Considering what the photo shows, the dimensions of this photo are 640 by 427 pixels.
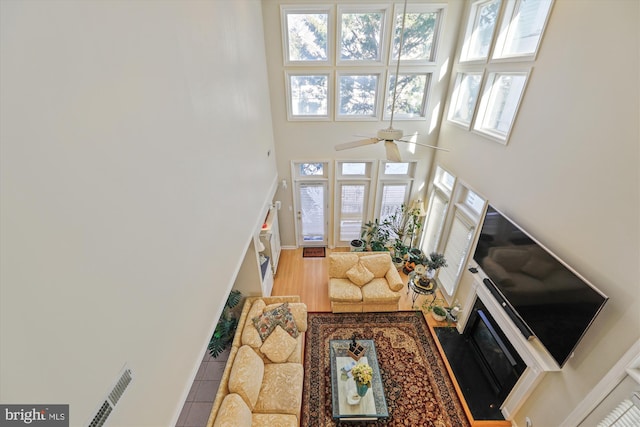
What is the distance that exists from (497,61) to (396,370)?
15.9 ft

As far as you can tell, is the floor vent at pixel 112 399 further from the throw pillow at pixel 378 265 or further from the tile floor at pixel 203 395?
the throw pillow at pixel 378 265

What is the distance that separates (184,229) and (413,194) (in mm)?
5467

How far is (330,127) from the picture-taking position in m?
5.54

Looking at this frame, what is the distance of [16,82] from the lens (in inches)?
33.4

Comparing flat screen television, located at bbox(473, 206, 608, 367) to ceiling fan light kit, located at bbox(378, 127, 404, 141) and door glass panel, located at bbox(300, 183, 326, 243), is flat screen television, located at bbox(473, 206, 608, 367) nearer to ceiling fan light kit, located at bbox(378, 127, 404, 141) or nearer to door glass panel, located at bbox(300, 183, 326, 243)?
ceiling fan light kit, located at bbox(378, 127, 404, 141)

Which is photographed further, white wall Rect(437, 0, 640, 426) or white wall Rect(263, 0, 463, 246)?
white wall Rect(263, 0, 463, 246)

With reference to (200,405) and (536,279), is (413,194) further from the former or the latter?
(200,405)

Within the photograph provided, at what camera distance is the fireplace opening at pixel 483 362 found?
338 cm

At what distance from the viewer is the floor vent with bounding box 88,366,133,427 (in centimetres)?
120

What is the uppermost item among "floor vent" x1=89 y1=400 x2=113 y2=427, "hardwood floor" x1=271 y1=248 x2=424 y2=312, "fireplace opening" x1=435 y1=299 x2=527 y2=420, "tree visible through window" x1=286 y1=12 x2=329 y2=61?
"tree visible through window" x1=286 y1=12 x2=329 y2=61

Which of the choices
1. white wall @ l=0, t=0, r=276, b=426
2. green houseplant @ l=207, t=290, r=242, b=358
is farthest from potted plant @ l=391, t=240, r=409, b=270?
white wall @ l=0, t=0, r=276, b=426

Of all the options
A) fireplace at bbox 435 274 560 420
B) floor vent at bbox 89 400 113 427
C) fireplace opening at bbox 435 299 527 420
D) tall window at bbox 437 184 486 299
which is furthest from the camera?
tall window at bbox 437 184 486 299

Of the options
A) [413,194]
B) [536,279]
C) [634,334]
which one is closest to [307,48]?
[413,194]

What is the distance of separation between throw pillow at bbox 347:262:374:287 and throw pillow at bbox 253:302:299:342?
151cm
